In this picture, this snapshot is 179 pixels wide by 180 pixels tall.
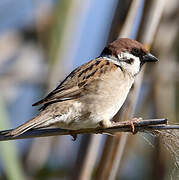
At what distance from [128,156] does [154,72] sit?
0.52m

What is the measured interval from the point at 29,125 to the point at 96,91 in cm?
48

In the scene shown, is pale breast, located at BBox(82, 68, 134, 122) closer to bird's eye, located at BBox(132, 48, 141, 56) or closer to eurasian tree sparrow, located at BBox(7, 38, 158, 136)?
eurasian tree sparrow, located at BBox(7, 38, 158, 136)

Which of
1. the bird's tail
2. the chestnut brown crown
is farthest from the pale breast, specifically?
the bird's tail

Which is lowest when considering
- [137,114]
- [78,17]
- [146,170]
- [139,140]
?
[146,170]

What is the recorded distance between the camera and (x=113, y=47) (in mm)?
2061

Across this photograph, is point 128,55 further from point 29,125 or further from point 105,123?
point 29,125

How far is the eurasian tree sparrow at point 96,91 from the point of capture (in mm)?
1794

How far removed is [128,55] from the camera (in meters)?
2.16

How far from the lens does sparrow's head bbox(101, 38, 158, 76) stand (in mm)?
2035

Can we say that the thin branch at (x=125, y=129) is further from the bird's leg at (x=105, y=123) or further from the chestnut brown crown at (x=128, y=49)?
the chestnut brown crown at (x=128, y=49)

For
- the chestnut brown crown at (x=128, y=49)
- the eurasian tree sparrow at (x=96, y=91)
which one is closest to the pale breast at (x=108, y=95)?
the eurasian tree sparrow at (x=96, y=91)

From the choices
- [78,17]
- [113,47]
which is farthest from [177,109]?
[78,17]

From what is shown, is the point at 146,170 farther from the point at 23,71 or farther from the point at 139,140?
the point at 23,71

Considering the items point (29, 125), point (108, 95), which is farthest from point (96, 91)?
point (29, 125)
